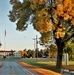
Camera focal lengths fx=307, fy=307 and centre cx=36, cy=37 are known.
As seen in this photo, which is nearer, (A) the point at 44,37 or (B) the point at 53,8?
(B) the point at 53,8

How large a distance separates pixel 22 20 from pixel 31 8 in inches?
128

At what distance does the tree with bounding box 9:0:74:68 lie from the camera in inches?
1661

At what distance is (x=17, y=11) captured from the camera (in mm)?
51219

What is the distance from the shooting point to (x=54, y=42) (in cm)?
5372

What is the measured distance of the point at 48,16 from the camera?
43.9m

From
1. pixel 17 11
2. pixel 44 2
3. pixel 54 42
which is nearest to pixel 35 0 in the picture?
pixel 44 2

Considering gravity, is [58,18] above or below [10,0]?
below

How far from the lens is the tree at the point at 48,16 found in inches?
1661

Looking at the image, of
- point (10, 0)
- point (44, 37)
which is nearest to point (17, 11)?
point (10, 0)

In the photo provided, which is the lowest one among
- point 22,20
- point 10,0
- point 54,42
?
point 54,42

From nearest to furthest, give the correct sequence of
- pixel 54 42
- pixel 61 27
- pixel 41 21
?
1. pixel 41 21
2. pixel 61 27
3. pixel 54 42

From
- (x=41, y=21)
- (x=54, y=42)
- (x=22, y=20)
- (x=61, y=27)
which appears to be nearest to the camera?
(x=41, y=21)

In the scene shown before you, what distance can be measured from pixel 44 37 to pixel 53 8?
5442 mm

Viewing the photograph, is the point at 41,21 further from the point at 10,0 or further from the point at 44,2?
the point at 10,0
